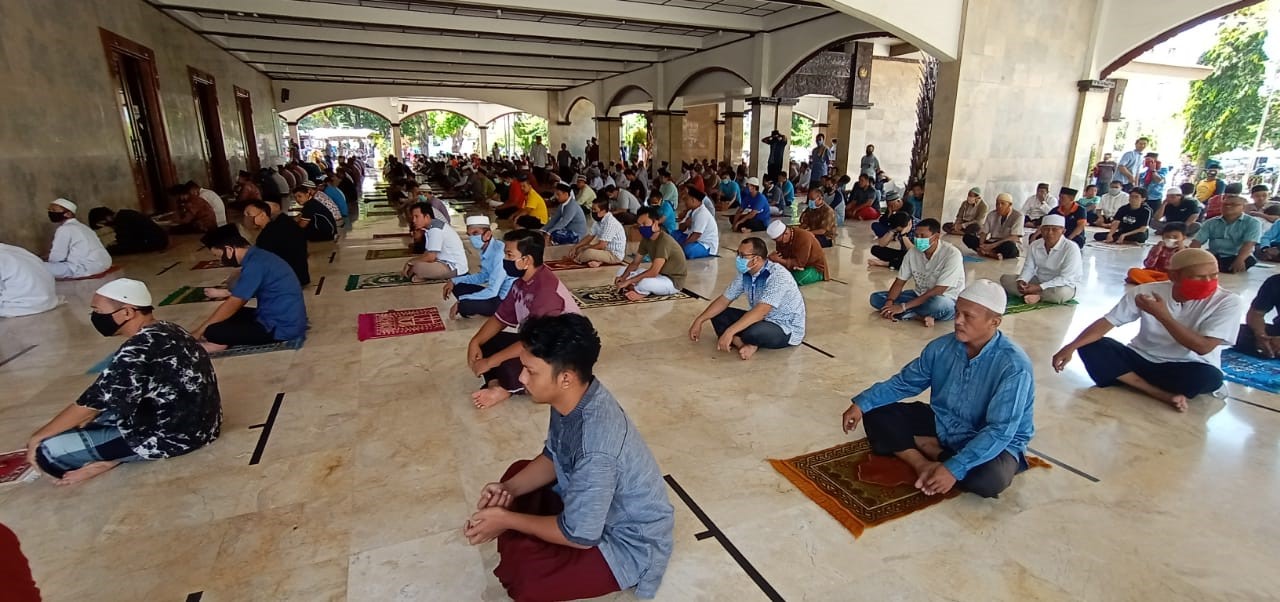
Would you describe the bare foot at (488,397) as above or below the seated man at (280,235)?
below

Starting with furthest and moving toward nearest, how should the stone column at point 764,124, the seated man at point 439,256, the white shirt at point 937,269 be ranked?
the stone column at point 764,124 → the seated man at point 439,256 → the white shirt at point 937,269

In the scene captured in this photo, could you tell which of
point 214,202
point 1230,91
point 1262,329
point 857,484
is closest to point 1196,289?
point 1262,329

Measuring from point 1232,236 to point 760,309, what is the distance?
635 centimetres

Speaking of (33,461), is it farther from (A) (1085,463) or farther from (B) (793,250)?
(B) (793,250)

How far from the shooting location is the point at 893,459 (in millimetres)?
2809

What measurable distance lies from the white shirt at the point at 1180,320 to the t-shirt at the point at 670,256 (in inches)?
138

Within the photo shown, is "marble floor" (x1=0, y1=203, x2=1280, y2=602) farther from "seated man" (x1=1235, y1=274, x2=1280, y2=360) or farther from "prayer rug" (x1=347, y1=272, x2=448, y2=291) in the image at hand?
"prayer rug" (x1=347, y1=272, x2=448, y2=291)

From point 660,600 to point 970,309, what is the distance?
1.54m

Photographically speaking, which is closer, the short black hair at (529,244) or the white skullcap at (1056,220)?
the short black hair at (529,244)

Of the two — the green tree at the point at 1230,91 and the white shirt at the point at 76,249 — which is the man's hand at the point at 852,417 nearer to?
the white shirt at the point at 76,249

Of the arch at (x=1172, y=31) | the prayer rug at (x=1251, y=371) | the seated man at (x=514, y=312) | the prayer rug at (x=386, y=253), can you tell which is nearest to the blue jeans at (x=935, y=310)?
the prayer rug at (x=1251, y=371)

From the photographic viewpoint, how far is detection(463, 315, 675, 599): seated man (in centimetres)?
169

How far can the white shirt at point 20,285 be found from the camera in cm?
507

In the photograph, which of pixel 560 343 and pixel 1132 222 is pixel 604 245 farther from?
pixel 1132 222
